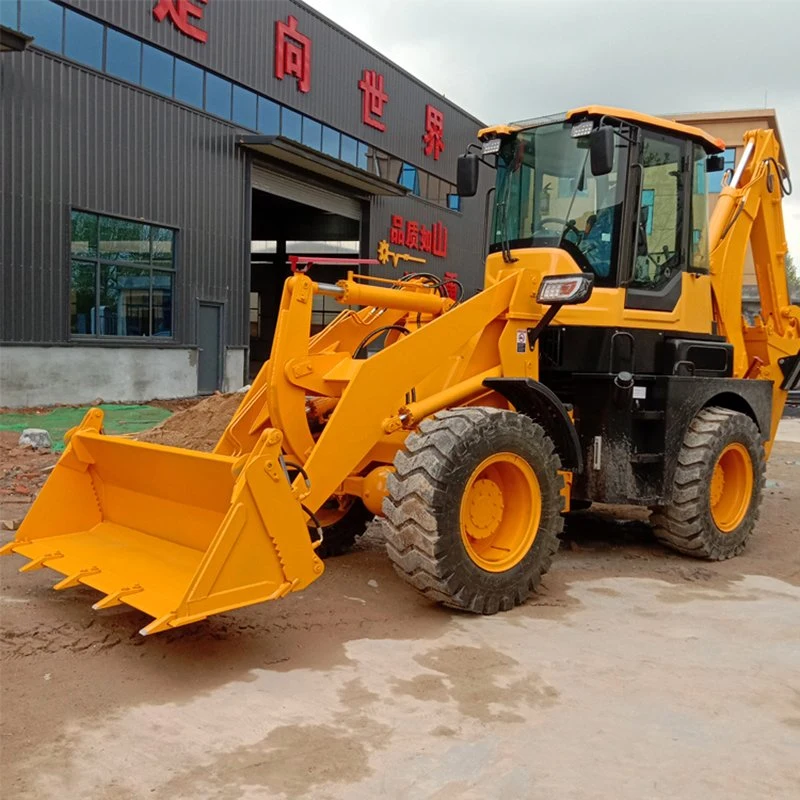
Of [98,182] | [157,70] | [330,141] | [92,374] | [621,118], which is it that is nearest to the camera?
[621,118]

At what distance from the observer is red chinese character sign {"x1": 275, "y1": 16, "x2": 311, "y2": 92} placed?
18297 mm

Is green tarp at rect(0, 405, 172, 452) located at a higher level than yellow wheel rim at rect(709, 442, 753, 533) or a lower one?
lower

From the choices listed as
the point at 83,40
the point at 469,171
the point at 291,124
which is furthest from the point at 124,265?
the point at 469,171

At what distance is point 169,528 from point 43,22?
1187 cm

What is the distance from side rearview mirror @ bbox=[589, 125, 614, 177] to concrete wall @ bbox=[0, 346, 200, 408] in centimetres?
1106

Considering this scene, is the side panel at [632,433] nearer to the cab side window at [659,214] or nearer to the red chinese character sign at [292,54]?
the cab side window at [659,214]

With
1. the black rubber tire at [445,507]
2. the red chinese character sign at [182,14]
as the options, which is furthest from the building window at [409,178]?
the black rubber tire at [445,507]

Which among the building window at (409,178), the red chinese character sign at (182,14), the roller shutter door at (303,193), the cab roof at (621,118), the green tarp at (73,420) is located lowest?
the green tarp at (73,420)

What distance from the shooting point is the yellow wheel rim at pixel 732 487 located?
21.1ft

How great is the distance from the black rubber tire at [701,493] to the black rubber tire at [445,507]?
1.77 metres

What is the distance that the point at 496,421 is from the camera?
4.64m

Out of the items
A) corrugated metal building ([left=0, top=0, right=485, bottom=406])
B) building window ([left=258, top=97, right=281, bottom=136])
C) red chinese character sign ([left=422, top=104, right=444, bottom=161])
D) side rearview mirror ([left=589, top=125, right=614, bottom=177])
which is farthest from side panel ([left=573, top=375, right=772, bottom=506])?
red chinese character sign ([left=422, top=104, right=444, bottom=161])

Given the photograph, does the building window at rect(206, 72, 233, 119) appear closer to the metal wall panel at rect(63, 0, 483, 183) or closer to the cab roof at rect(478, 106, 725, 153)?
the metal wall panel at rect(63, 0, 483, 183)

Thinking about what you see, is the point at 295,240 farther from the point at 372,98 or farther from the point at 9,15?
the point at 9,15
